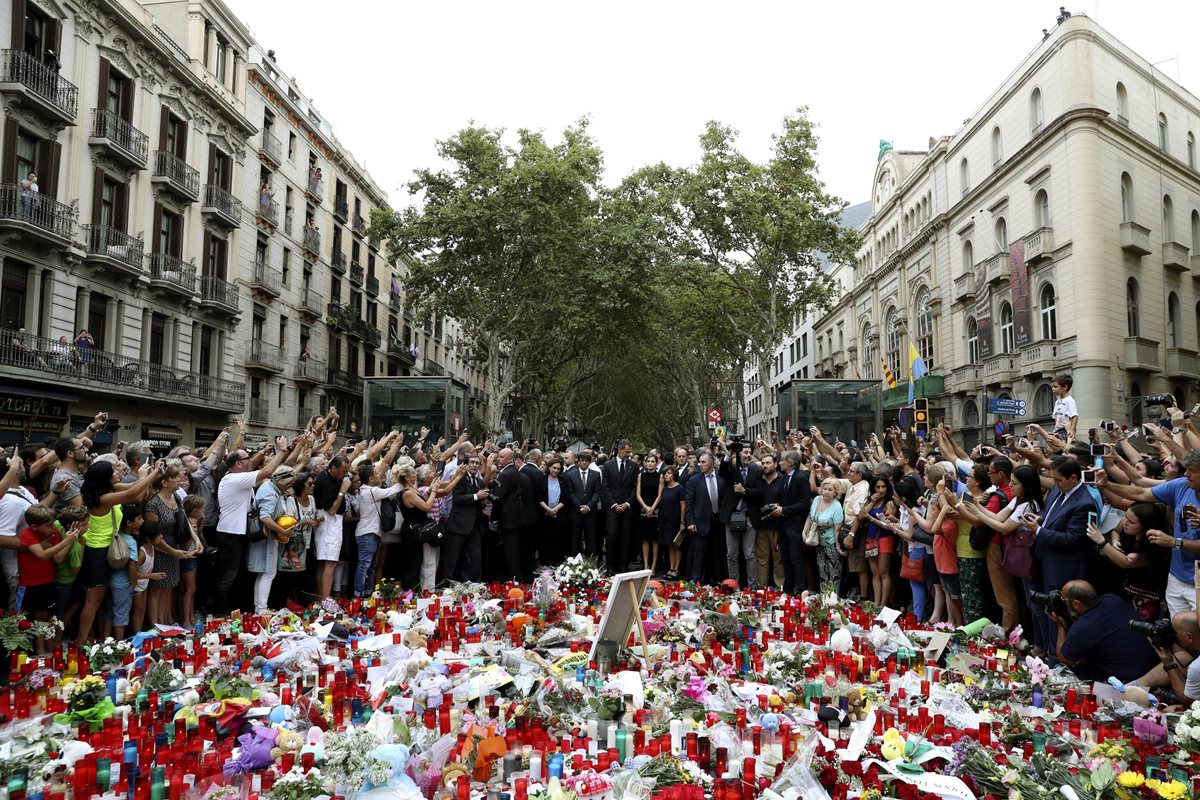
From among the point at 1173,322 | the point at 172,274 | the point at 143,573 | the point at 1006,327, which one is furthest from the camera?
the point at 1006,327

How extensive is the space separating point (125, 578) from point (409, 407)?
14683 millimetres

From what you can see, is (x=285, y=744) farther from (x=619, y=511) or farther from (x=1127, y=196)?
(x=1127, y=196)

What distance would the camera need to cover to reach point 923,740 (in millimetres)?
5066

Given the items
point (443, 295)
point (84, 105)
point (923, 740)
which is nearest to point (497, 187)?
point (443, 295)

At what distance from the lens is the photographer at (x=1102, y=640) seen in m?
5.99

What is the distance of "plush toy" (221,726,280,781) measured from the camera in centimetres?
456

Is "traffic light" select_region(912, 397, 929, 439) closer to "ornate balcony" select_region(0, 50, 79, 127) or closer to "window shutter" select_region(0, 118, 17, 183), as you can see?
"window shutter" select_region(0, 118, 17, 183)

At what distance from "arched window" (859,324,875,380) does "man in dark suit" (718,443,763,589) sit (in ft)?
130

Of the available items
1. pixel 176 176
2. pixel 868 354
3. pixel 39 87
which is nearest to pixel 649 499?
pixel 39 87

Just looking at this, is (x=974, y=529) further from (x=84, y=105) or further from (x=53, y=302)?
(x=84, y=105)

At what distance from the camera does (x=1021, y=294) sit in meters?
30.8

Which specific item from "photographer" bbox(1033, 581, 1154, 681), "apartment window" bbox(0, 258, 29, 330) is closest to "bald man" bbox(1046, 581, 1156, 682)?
"photographer" bbox(1033, 581, 1154, 681)

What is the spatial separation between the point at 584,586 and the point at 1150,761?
21.8 ft

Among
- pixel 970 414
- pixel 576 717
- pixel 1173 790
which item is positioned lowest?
pixel 576 717
